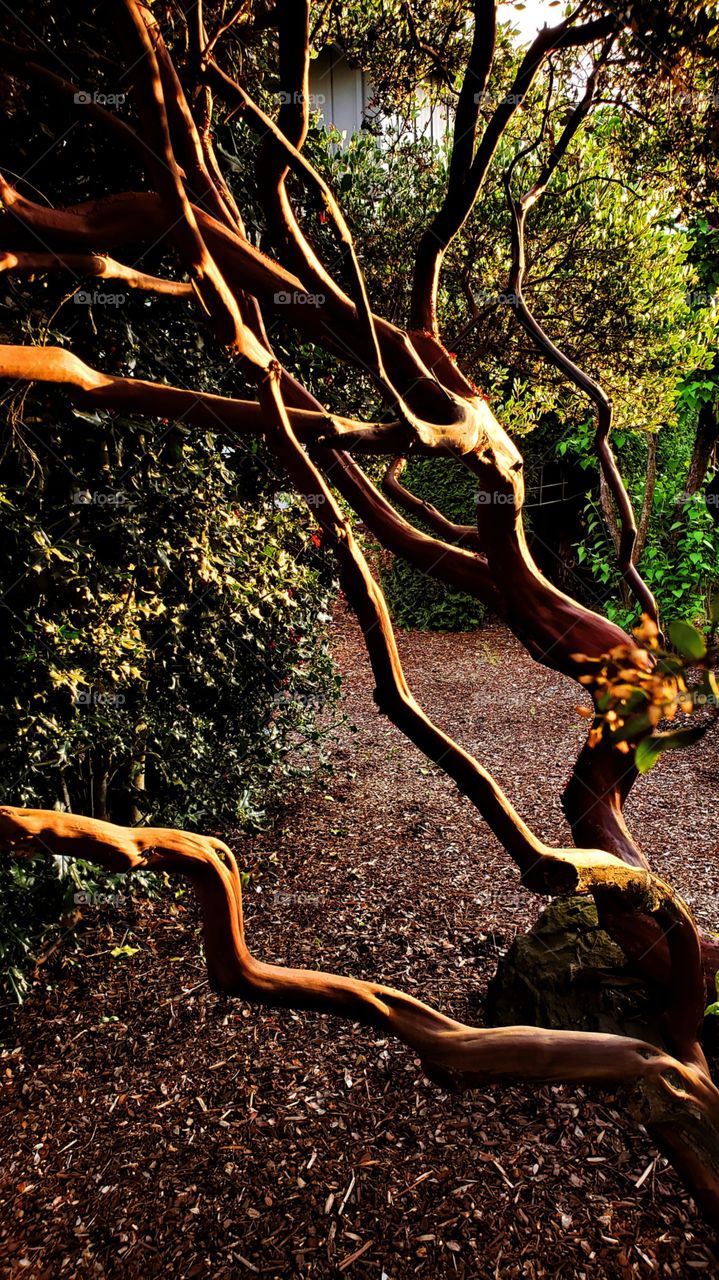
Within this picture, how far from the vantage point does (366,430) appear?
1.88m

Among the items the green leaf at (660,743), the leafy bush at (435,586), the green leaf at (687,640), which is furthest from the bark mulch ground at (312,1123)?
the leafy bush at (435,586)

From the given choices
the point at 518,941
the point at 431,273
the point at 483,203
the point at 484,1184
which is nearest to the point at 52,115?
the point at 431,273

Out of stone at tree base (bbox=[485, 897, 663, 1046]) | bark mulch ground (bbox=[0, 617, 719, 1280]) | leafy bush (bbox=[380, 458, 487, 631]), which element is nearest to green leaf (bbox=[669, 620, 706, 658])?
bark mulch ground (bbox=[0, 617, 719, 1280])

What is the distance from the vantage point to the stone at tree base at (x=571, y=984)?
9.29 feet

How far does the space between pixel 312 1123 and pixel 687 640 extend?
2.71m

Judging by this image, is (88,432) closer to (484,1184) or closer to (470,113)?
(470,113)

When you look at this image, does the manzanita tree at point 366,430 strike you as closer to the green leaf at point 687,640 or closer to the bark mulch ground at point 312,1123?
the green leaf at point 687,640

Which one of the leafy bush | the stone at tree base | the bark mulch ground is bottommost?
the bark mulch ground

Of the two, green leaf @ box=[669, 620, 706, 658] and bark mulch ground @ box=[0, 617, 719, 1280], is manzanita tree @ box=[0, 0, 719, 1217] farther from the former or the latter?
bark mulch ground @ box=[0, 617, 719, 1280]

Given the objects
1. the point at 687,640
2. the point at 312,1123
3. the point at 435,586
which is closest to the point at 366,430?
the point at 687,640

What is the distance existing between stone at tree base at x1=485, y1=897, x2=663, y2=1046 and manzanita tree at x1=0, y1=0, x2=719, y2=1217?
315mm

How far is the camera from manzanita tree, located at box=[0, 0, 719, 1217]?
1.76 meters

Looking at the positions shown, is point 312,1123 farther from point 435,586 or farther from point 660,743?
point 435,586

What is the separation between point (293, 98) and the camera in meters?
2.29
